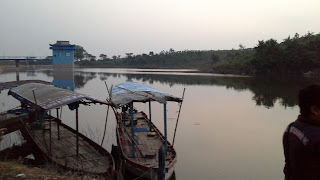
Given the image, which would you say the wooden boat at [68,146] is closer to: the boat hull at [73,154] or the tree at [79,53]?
the boat hull at [73,154]

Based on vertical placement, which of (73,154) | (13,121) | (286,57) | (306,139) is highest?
(286,57)

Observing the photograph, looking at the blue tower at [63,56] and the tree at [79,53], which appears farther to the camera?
the tree at [79,53]

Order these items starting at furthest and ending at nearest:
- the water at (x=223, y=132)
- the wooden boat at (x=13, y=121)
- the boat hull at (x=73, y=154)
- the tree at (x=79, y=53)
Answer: the tree at (x=79, y=53) < the wooden boat at (x=13, y=121) < the water at (x=223, y=132) < the boat hull at (x=73, y=154)

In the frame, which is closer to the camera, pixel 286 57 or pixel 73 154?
pixel 73 154

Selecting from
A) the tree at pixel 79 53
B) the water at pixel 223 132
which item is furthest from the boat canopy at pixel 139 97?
the tree at pixel 79 53

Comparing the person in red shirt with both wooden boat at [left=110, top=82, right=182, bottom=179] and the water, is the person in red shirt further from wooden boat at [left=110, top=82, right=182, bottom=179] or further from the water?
the water

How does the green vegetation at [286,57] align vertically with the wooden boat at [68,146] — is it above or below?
above

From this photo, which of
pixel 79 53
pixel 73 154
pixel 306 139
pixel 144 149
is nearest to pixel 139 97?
pixel 144 149

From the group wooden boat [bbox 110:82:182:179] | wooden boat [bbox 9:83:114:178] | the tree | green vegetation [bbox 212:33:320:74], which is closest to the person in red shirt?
wooden boat [bbox 110:82:182:179]

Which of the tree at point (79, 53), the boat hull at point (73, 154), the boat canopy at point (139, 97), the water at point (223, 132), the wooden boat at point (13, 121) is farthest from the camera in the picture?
the tree at point (79, 53)

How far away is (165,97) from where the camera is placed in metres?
7.06

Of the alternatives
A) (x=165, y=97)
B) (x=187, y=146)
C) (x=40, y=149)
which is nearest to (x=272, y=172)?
(x=187, y=146)

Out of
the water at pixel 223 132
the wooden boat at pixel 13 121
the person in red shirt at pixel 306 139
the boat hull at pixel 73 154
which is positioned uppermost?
the person in red shirt at pixel 306 139

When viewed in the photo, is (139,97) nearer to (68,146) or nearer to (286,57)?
(68,146)
